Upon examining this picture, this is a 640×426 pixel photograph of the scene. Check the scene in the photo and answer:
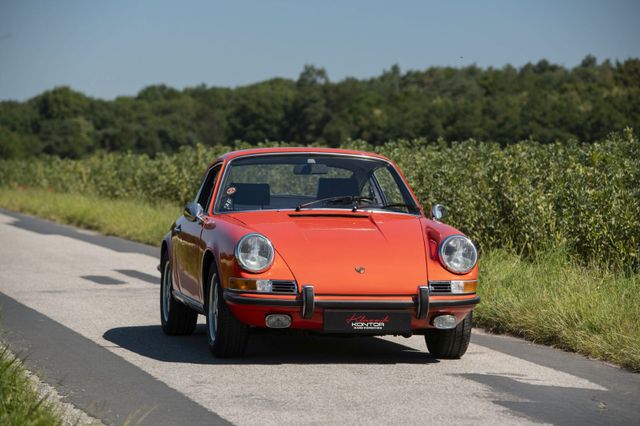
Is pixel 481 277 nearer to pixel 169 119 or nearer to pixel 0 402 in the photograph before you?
pixel 0 402

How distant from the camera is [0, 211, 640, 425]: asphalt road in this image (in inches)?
258

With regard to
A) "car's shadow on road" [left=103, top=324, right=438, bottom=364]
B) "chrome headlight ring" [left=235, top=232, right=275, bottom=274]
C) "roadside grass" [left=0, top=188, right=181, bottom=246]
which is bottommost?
"roadside grass" [left=0, top=188, right=181, bottom=246]

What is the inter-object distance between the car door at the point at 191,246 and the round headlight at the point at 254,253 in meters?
0.88

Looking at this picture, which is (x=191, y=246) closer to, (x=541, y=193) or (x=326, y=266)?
(x=326, y=266)

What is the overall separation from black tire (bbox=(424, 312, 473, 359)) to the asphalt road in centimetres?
9

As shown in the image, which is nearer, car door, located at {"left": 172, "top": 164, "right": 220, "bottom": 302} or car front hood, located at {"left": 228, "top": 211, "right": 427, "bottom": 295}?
car front hood, located at {"left": 228, "top": 211, "right": 427, "bottom": 295}

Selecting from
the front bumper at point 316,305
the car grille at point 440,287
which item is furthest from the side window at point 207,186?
the car grille at point 440,287

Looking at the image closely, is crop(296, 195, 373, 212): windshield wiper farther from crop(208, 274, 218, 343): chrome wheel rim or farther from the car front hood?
crop(208, 274, 218, 343): chrome wheel rim

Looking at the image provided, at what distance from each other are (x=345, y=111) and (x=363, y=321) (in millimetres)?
107113

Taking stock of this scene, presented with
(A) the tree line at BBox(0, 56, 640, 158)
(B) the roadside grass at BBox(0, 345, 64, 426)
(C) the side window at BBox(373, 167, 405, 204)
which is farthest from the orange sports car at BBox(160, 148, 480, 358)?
(A) the tree line at BBox(0, 56, 640, 158)

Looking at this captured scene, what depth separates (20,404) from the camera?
5836 millimetres

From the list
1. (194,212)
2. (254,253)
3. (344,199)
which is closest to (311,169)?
(344,199)

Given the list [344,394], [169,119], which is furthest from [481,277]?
[169,119]

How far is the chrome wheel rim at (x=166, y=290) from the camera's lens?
1054 cm
